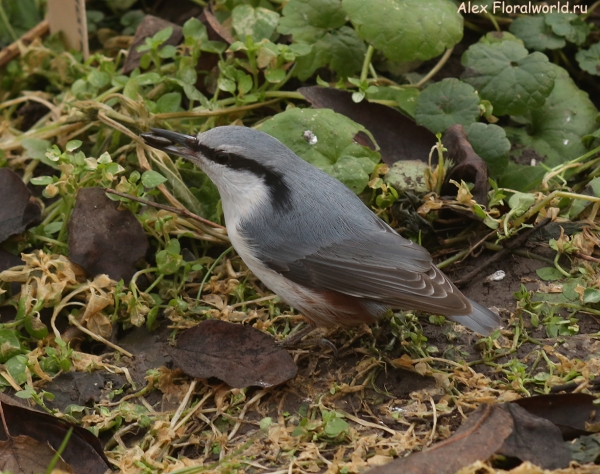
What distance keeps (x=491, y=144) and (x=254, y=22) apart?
1.68 meters

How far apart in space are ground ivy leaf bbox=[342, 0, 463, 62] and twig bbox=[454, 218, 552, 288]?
117 cm

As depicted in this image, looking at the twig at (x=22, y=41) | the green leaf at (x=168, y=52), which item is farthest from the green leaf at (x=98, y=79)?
the twig at (x=22, y=41)

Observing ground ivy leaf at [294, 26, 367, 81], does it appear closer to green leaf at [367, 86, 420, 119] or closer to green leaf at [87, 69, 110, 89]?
green leaf at [367, 86, 420, 119]

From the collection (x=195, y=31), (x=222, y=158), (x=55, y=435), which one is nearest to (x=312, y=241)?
(x=222, y=158)

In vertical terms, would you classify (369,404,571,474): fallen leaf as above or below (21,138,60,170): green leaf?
below

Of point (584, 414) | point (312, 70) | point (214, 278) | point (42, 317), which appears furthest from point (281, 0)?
point (584, 414)

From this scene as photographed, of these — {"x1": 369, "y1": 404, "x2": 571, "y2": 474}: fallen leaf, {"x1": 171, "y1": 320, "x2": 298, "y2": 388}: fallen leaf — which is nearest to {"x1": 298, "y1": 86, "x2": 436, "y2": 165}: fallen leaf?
{"x1": 171, "y1": 320, "x2": 298, "y2": 388}: fallen leaf

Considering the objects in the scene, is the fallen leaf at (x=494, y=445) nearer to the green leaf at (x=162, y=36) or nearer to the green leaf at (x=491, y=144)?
A: the green leaf at (x=491, y=144)

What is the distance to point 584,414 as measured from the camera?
289 cm

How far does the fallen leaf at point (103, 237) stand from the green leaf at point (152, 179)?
281 mm

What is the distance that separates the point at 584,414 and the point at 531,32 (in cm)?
281

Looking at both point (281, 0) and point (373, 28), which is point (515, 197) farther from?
point (281, 0)

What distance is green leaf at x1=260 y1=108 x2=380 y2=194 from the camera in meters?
4.17

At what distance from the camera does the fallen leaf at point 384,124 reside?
4.38 meters
